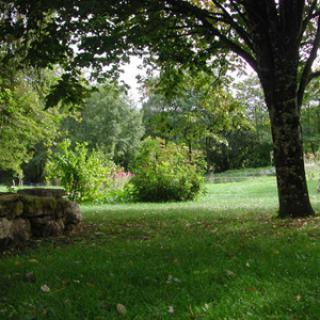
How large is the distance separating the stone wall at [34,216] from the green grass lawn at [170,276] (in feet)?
1.05

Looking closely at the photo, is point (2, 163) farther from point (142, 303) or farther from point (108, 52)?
point (142, 303)

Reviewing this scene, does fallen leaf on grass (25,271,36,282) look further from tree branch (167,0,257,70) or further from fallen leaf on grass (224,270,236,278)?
tree branch (167,0,257,70)

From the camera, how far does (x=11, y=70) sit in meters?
11.5

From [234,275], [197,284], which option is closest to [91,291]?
[197,284]

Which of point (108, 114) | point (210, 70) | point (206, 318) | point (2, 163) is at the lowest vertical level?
point (206, 318)

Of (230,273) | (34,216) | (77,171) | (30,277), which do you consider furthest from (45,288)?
(77,171)

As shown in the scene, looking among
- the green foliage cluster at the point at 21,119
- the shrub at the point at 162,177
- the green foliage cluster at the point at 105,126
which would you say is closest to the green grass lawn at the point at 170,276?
the shrub at the point at 162,177

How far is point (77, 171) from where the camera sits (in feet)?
48.4

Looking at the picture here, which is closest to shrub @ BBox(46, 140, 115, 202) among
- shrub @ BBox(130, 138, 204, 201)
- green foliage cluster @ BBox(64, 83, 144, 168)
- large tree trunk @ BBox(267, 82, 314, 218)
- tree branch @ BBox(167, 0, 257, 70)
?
shrub @ BBox(130, 138, 204, 201)

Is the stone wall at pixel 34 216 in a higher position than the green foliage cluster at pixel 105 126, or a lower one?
lower

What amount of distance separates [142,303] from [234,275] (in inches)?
42.2

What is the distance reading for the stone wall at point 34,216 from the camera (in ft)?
18.7

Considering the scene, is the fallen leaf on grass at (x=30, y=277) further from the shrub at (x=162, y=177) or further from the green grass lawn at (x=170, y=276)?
the shrub at (x=162, y=177)

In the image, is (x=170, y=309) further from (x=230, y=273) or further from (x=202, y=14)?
(x=202, y=14)
